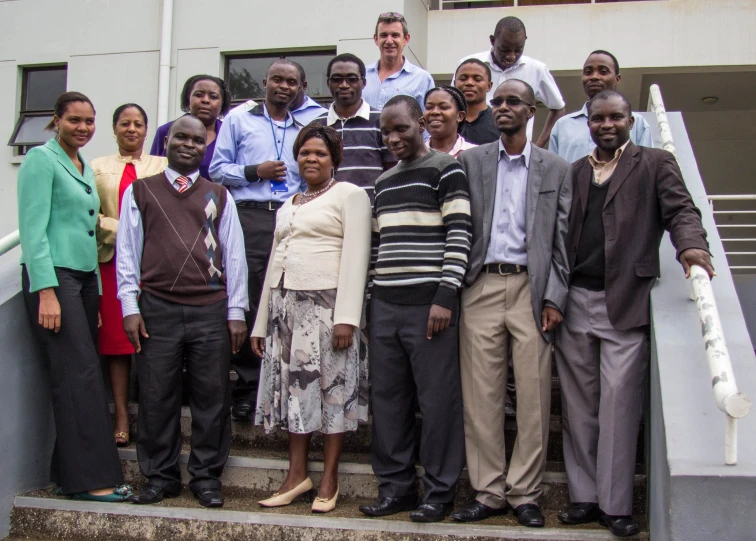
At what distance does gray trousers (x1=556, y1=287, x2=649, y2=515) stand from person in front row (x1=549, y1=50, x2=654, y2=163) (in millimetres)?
1358

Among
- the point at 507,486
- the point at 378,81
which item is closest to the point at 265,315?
the point at 507,486

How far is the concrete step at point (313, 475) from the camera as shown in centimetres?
397

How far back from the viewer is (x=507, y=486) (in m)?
3.83

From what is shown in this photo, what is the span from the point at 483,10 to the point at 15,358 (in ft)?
23.5

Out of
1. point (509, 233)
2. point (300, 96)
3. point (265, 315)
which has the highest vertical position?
point (300, 96)

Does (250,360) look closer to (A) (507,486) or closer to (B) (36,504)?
(B) (36,504)

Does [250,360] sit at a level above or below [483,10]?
below

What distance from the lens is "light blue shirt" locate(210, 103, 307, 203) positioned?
4930mm

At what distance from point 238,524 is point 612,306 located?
2003 millimetres

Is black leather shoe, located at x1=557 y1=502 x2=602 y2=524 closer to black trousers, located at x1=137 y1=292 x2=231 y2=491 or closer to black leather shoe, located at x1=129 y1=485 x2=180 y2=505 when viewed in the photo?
black trousers, located at x1=137 y1=292 x2=231 y2=491

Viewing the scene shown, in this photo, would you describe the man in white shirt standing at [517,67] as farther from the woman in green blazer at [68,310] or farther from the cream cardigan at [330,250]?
the woman in green blazer at [68,310]

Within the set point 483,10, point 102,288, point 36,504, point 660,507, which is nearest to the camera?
point 660,507

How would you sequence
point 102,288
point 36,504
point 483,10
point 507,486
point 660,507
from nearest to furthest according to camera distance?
point 660,507
point 507,486
point 36,504
point 102,288
point 483,10

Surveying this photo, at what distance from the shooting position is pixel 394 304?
3.96m
